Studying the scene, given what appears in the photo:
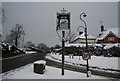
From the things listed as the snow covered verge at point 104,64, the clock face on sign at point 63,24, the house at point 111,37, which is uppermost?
the house at point 111,37

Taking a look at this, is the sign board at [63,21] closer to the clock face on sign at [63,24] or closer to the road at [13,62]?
the clock face on sign at [63,24]

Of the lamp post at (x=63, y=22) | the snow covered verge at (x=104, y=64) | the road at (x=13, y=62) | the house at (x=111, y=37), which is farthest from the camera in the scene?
the house at (x=111, y=37)

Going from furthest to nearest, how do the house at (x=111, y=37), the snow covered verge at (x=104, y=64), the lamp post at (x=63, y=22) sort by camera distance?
Answer: the house at (x=111, y=37) < the snow covered verge at (x=104, y=64) < the lamp post at (x=63, y=22)

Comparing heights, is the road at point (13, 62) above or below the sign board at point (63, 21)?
below

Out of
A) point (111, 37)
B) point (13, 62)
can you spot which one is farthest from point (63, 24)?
point (111, 37)

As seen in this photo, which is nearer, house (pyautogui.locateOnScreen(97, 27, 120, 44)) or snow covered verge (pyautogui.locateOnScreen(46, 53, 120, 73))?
snow covered verge (pyautogui.locateOnScreen(46, 53, 120, 73))

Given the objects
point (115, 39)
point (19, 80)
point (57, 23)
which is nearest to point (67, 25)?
point (57, 23)

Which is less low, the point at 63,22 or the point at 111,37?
the point at 111,37

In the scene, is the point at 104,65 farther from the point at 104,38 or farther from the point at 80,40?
the point at 80,40

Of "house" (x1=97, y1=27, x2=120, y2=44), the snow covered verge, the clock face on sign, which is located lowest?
the snow covered verge

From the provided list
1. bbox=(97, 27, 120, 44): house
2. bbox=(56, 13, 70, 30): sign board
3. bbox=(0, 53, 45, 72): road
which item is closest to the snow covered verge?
bbox=(0, 53, 45, 72): road

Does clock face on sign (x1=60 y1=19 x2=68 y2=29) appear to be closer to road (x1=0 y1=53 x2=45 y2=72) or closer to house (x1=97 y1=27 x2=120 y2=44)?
road (x1=0 y1=53 x2=45 y2=72)

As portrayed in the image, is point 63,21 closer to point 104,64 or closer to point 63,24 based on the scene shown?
point 63,24

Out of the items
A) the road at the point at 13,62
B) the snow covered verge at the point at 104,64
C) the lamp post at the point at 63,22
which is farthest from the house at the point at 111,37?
the lamp post at the point at 63,22
